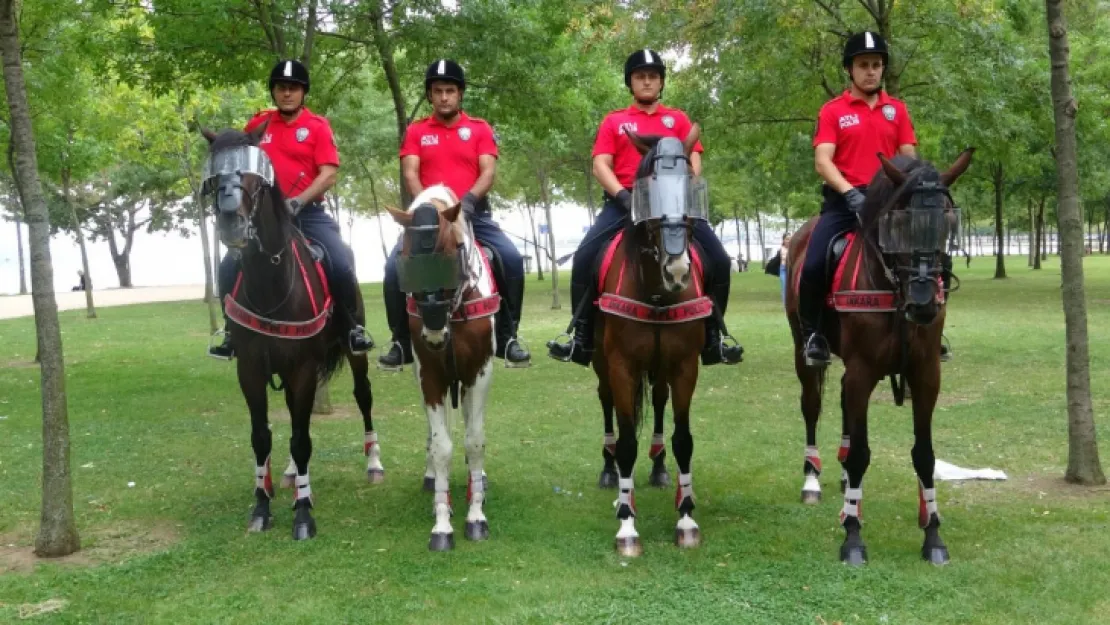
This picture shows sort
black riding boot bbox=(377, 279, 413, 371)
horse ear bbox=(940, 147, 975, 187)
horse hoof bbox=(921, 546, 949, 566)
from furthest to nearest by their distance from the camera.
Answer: black riding boot bbox=(377, 279, 413, 371) < horse hoof bbox=(921, 546, 949, 566) < horse ear bbox=(940, 147, 975, 187)

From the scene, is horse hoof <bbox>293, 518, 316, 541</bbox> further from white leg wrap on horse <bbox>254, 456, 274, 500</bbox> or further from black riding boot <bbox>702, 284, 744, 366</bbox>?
black riding boot <bbox>702, 284, 744, 366</bbox>

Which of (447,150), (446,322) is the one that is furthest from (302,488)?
(447,150)

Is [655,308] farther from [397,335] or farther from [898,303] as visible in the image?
[397,335]

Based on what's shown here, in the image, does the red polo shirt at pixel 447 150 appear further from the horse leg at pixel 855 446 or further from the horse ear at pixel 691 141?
the horse leg at pixel 855 446

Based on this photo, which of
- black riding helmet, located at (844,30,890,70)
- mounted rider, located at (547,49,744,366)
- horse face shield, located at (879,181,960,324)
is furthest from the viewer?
mounted rider, located at (547,49,744,366)

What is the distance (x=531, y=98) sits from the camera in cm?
1539

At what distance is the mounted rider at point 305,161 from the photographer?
26.1ft

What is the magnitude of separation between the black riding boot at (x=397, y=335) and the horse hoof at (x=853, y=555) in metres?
3.66

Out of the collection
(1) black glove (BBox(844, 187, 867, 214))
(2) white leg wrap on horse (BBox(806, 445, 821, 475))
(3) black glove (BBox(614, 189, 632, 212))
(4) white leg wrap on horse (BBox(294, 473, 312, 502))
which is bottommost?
(2) white leg wrap on horse (BBox(806, 445, 821, 475))

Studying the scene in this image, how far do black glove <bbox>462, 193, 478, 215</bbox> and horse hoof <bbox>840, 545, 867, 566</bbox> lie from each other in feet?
12.3

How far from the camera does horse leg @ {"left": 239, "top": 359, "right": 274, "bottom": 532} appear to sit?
740 centimetres

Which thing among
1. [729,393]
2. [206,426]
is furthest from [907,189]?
[206,426]

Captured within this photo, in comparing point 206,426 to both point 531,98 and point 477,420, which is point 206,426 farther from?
point 531,98

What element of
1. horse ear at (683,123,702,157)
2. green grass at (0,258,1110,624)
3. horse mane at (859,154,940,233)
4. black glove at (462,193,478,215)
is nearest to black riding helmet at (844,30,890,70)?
horse mane at (859,154,940,233)
